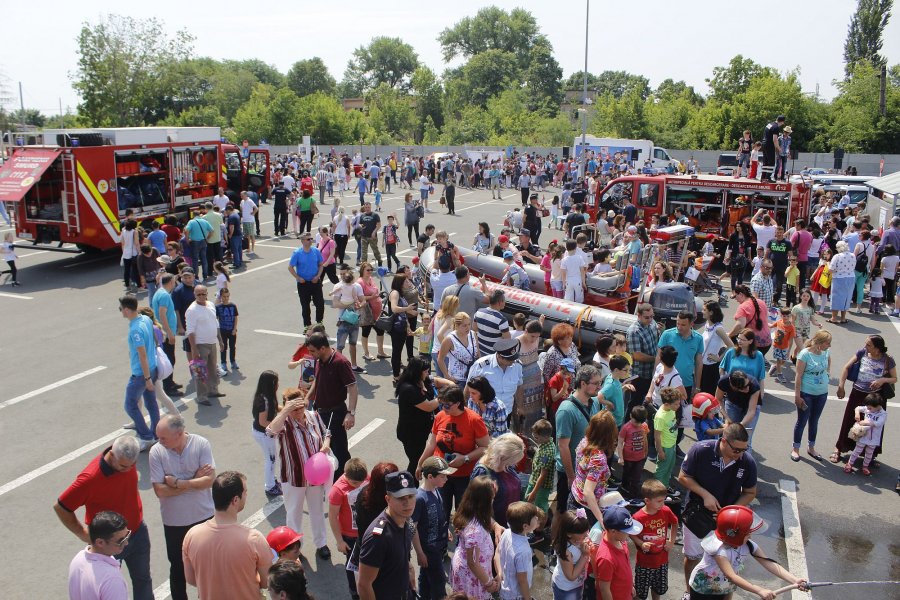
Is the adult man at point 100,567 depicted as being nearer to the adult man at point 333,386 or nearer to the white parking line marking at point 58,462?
the adult man at point 333,386

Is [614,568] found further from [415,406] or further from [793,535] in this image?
[793,535]

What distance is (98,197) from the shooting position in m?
15.0

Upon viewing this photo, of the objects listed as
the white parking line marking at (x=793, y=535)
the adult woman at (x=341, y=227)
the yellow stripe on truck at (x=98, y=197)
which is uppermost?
the yellow stripe on truck at (x=98, y=197)

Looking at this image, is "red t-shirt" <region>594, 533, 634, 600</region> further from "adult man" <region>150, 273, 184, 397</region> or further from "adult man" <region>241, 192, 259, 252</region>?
"adult man" <region>241, 192, 259, 252</region>

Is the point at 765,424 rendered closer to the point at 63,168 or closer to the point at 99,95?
the point at 63,168

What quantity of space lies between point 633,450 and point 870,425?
2.78 meters

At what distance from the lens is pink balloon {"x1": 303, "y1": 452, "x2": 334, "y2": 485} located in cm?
502

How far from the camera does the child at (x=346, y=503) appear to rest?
4.45 m

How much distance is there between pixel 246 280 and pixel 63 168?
478cm

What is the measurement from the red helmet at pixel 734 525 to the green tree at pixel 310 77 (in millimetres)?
94908

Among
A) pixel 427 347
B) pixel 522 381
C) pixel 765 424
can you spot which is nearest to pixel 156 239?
pixel 427 347

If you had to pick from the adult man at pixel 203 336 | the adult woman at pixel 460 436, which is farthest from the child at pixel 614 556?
the adult man at pixel 203 336

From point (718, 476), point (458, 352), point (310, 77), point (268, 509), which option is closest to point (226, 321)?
point (268, 509)

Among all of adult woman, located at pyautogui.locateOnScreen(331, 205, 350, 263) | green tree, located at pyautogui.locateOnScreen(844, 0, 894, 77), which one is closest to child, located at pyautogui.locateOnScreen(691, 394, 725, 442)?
adult woman, located at pyautogui.locateOnScreen(331, 205, 350, 263)
